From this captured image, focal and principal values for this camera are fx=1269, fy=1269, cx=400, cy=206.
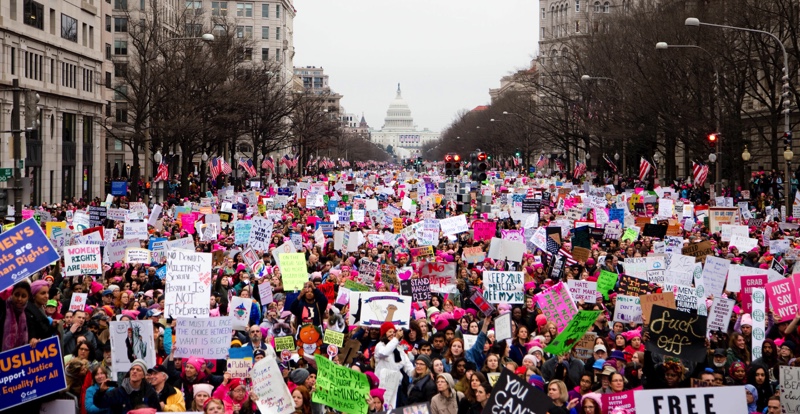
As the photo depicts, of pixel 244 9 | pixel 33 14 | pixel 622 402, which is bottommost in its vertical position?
pixel 622 402

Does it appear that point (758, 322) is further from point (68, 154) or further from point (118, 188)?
point (68, 154)

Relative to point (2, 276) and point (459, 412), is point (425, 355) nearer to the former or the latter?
point (459, 412)

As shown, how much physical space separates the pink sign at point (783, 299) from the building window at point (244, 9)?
12031cm

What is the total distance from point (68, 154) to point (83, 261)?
127 feet

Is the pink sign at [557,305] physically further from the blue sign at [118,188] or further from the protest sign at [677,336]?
the blue sign at [118,188]

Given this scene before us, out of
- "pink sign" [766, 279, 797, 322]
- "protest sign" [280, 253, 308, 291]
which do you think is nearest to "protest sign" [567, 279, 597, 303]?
"pink sign" [766, 279, 797, 322]

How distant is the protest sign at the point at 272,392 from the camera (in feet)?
35.5

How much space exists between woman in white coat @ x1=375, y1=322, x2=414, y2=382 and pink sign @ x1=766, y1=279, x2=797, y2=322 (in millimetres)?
4367

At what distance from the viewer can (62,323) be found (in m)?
13.9

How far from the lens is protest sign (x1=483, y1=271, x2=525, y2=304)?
16516mm

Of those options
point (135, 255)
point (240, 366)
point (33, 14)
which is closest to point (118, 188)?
point (33, 14)

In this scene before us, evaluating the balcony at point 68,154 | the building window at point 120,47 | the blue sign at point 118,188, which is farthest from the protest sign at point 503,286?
the building window at point 120,47

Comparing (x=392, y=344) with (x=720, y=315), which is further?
(x=720, y=315)

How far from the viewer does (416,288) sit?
1678 centimetres
